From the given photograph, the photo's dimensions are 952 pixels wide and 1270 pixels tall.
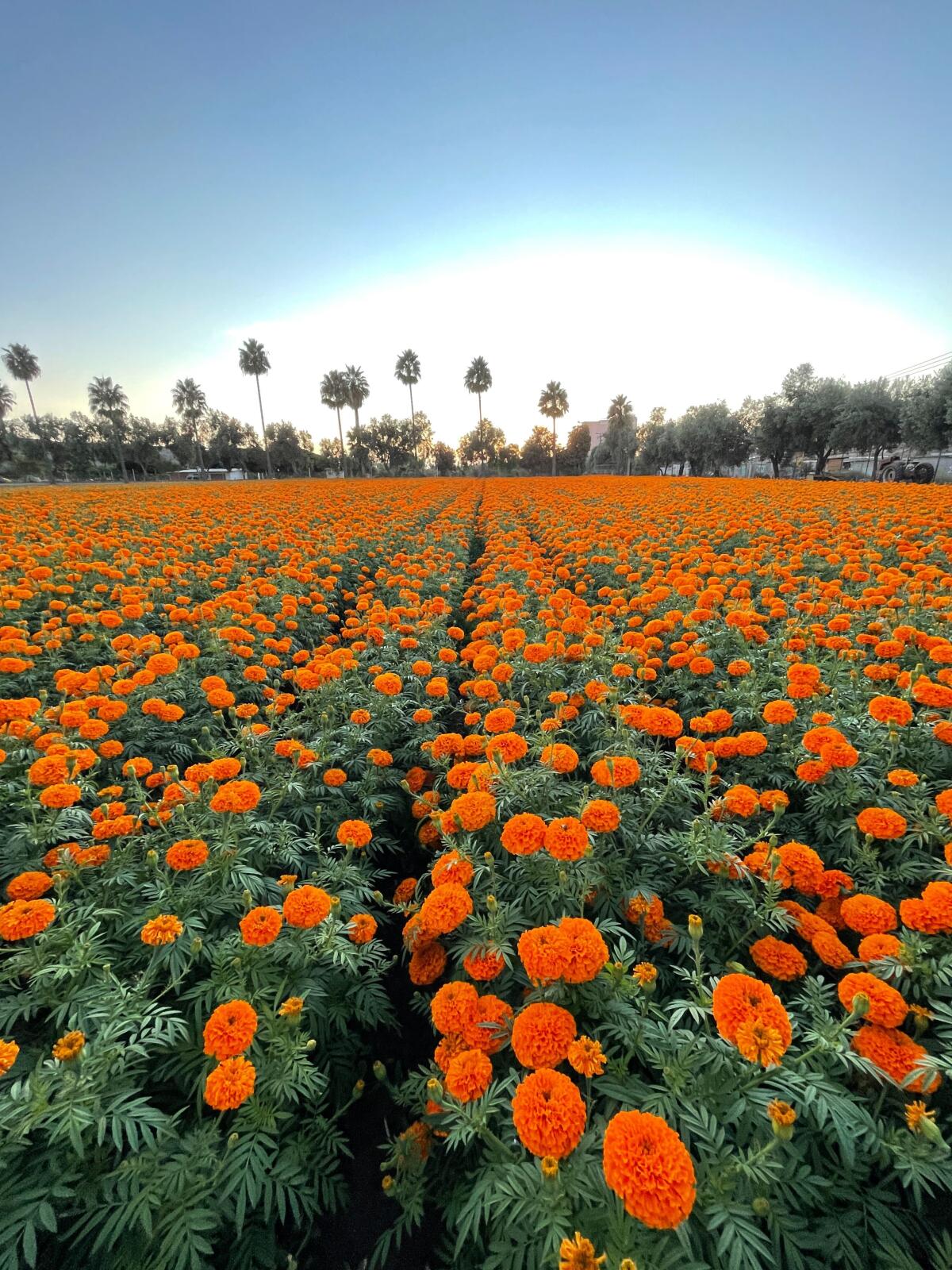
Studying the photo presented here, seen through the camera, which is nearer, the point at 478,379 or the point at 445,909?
the point at 445,909

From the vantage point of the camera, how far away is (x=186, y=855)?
1997mm

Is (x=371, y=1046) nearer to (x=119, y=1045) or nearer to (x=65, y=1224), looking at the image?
(x=65, y=1224)

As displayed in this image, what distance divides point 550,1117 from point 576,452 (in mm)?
90484

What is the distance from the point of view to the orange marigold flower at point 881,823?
2.01 m

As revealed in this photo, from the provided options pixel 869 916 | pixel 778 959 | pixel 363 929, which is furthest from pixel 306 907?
pixel 869 916

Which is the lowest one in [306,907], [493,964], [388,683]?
[493,964]

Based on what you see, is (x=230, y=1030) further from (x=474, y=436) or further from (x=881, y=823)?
(x=474, y=436)

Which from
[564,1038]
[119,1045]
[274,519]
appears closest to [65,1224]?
[119,1045]

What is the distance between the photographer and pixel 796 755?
2.79 metres

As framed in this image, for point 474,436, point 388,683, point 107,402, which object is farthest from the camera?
point 474,436

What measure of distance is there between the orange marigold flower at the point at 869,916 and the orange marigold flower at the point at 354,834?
1865 mm

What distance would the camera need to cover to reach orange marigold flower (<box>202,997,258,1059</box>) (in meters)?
1.46

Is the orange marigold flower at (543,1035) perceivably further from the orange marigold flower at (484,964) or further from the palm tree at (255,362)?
the palm tree at (255,362)

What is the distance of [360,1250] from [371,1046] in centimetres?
63
